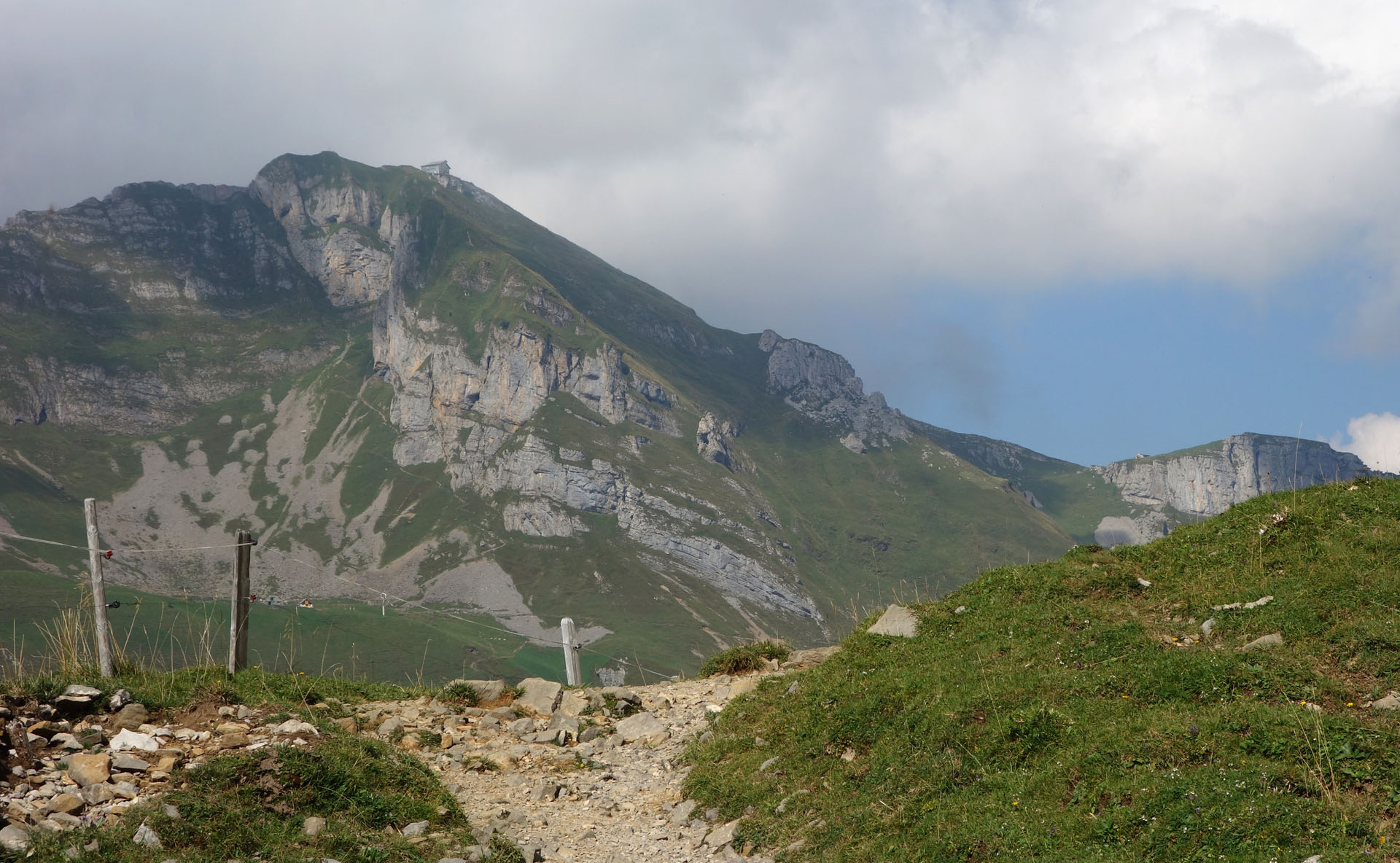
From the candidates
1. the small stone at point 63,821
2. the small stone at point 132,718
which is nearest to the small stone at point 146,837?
the small stone at point 63,821

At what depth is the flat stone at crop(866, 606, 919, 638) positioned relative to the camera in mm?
18016

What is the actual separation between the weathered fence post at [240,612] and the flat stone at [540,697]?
5.85 meters

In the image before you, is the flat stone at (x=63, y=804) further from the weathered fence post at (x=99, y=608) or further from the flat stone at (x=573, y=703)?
the flat stone at (x=573, y=703)

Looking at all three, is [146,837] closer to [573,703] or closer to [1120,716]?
[573,703]

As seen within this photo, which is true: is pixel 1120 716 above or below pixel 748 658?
above

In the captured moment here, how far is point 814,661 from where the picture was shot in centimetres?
2253

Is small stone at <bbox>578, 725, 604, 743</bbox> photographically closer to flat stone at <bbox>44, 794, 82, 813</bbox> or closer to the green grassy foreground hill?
the green grassy foreground hill

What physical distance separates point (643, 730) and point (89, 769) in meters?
9.76

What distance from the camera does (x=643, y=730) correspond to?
Result: 1908 cm

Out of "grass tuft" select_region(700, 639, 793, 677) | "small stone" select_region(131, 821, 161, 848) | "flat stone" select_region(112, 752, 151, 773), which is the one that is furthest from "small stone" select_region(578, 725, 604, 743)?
"small stone" select_region(131, 821, 161, 848)

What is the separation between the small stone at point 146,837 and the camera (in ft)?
36.7

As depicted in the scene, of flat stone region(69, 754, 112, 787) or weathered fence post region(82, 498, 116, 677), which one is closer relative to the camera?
flat stone region(69, 754, 112, 787)

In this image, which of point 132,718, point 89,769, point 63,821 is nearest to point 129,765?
point 89,769

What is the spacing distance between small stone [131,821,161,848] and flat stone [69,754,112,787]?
1.84 m
